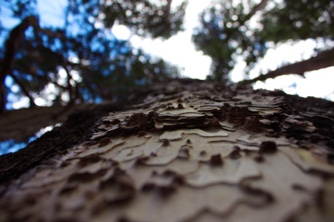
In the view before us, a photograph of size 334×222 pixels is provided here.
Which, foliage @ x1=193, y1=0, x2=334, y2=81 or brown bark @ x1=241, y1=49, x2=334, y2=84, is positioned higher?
foliage @ x1=193, y1=0, x2=334, y2=81

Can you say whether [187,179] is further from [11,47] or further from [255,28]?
[255,28]

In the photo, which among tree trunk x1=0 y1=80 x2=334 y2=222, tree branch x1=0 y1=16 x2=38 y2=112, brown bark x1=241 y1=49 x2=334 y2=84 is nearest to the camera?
tree trunk x1=0 y1=80 x2=334 y2=222

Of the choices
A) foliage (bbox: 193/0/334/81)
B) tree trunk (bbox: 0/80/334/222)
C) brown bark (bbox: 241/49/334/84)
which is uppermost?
foliage (bbox: 193/0/334/81)

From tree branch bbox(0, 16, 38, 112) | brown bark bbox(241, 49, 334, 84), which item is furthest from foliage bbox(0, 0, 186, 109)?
brown bark bbox(241, 49, 334, 84)

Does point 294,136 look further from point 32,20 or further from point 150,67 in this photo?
point 150,67

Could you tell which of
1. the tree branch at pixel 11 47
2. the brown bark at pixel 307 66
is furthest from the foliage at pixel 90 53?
the brown bark at pixel 307 66

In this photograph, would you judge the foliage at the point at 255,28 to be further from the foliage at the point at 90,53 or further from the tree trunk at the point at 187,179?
the tree trunk at the point at 187,179

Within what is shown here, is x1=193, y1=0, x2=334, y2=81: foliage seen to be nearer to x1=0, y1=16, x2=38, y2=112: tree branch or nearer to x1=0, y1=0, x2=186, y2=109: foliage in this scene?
x1=0, y1=0, x2=186, y2=109: foliage
